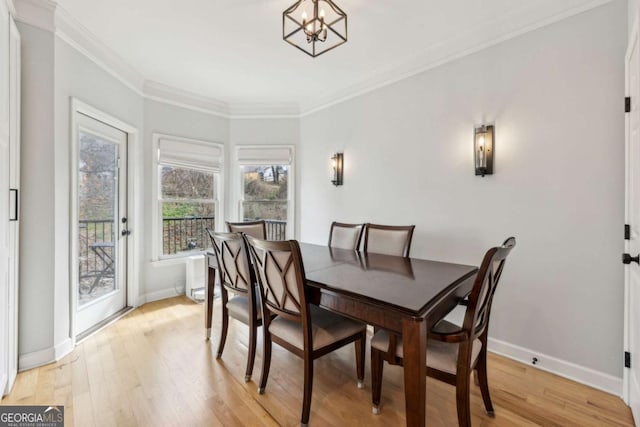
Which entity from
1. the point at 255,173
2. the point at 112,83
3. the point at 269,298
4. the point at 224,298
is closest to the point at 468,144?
the point at 269,298

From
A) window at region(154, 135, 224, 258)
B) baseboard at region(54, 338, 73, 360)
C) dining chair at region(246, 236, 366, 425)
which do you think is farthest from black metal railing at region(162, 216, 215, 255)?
dining chair at region(246, 236, 366, 425)

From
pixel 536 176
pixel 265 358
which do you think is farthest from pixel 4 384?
pixel 536 176

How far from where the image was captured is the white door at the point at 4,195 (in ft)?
5.74

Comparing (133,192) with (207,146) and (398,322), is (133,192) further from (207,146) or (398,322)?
(398,322)

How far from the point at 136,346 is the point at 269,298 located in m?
1.54

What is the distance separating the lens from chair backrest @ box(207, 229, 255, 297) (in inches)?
78.2

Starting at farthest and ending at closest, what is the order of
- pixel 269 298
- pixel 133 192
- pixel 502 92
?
pixel 133 192
pixel 502 92
pixel 269 298

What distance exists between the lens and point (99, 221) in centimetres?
294

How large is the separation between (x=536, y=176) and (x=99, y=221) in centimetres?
398

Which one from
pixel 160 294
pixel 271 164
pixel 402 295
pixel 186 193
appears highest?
pixel 271 164

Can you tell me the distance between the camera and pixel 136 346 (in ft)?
8.14

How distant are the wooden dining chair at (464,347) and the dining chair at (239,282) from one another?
0.86 meters

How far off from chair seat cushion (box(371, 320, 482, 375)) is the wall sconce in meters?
1.38

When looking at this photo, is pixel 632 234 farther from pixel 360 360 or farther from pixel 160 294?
pixel 160 294
